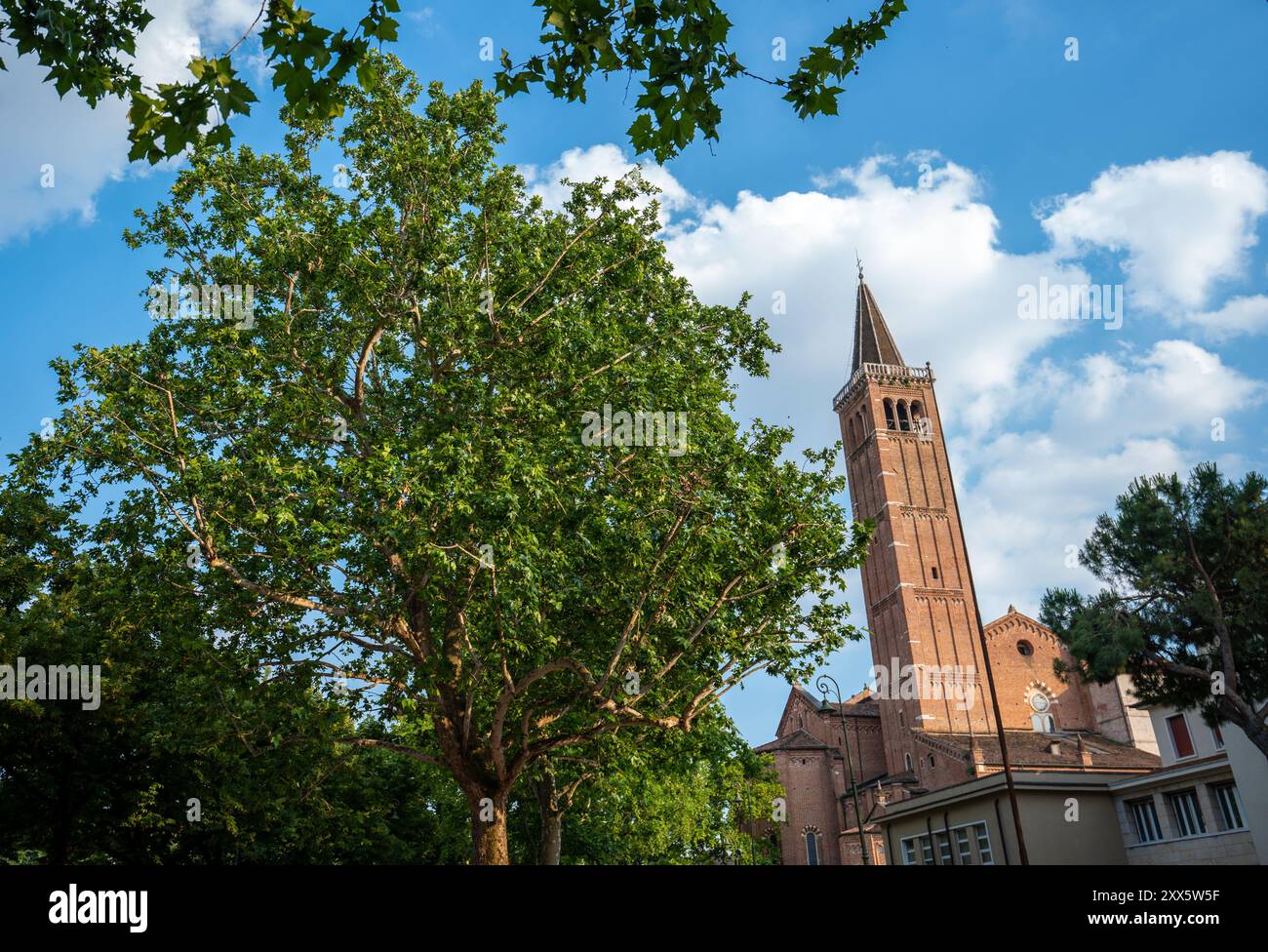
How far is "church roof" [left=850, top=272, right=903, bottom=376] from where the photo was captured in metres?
79.9

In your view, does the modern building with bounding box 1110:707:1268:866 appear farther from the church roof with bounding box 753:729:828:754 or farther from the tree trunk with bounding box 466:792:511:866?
the church roof with bounding box 753:729:828:754

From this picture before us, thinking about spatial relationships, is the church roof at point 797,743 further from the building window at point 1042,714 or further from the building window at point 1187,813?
the building window at point 1187,813

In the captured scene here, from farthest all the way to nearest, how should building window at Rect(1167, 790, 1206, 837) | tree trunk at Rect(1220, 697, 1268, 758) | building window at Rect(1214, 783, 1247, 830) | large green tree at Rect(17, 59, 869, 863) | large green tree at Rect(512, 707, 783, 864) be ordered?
building window at Rect(1167, 790, 1206, 837)
building window at Rect(1214, 783, 1247, 830)
tree trunk at Rect(1220, 697, 1268, 758)
large green tree at Rect(512, 707, 783, 864)
large green tree at Rect(17, 59, 869, 863)

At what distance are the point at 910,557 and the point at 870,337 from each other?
76.7 feet

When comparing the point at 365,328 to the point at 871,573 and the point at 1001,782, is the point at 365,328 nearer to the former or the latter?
the point at 1001,782

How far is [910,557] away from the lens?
6944 cm

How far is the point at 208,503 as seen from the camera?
14945 mm

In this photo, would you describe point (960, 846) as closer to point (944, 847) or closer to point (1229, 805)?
point (944, 847)

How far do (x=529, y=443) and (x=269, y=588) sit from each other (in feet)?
17.6

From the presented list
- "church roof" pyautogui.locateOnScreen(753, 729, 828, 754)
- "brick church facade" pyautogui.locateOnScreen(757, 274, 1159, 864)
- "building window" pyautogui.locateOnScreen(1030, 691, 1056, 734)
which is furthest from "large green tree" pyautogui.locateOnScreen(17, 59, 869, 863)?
"building window" pyautogui.locateOnScreen(1030, 691, 1056, 734)

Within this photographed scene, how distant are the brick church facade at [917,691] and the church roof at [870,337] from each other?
8.51ft

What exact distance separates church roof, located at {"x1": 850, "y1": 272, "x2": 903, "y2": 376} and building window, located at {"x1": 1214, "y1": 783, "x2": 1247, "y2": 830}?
51.6 m

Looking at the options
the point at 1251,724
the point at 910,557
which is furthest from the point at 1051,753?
the point at 1251,724
